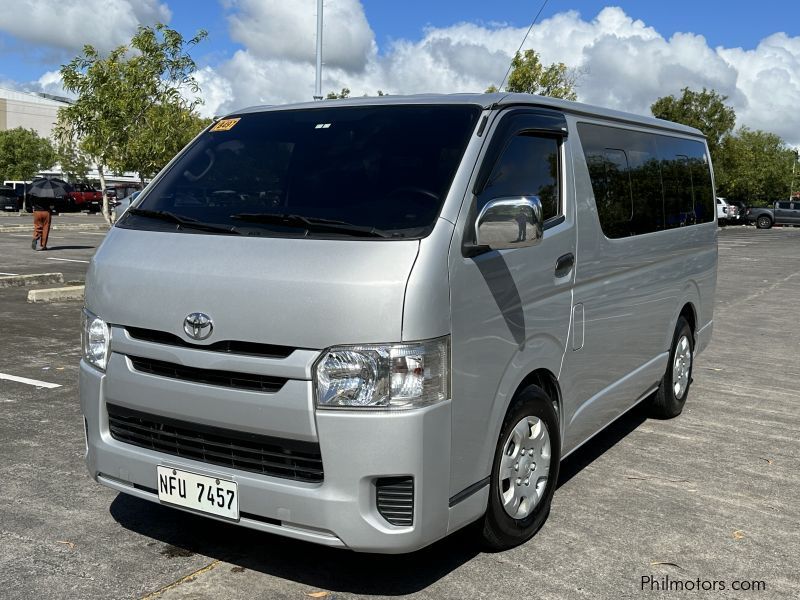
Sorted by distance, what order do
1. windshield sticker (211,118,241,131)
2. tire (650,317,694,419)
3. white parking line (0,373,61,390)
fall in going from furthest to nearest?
white parking line (0,373,61,390) < tire (650,317,694,419) < windshield sticker (211,118,241,131)

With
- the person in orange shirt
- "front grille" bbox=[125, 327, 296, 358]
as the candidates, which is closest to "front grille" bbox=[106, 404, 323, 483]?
"front grille" bbox=[125, 327, 296, 358]

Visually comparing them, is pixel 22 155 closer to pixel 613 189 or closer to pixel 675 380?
pixel 675 380

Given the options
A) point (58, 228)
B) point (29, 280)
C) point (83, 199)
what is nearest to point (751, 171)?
point (83, 199)

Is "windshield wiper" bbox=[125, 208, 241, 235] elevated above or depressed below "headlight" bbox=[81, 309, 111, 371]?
above

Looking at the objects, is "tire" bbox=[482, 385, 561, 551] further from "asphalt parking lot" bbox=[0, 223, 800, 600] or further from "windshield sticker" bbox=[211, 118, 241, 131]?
"windshield sticker" bbox=[211, 118, 241, 131]

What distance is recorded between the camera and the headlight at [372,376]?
317 centimetres

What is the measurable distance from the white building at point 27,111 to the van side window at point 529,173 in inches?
4791

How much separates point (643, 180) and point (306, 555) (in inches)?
128

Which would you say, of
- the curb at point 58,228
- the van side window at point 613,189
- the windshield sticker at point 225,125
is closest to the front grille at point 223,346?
the windshield sticker at point 225,125

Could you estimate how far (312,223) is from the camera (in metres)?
3.58

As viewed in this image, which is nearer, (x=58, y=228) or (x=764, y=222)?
(x=58, y=228)

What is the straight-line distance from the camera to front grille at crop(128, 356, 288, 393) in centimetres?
329

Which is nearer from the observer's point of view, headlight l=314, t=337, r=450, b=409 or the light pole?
headlight l=314, t=337, r=450, b=409

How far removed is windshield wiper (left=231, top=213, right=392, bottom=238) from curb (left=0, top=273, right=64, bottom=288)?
11268 mm
